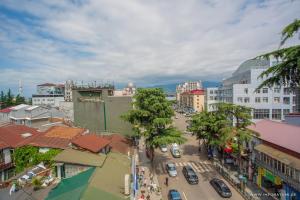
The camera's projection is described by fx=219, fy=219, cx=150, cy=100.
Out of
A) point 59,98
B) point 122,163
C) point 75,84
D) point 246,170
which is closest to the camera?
point 122,163

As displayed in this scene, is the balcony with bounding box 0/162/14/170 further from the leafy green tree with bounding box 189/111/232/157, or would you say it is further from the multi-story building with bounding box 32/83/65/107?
the multi-story building with bounding box 32/83/65/107

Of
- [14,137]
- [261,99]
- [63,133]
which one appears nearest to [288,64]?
[63,133]

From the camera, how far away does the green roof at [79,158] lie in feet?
67.1

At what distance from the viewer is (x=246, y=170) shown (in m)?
32.6

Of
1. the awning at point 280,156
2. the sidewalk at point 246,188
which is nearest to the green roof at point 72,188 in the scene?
the sidewalk at point 246,188

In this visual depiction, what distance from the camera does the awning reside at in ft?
69.9

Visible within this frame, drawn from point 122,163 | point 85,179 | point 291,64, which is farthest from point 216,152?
point 291,64

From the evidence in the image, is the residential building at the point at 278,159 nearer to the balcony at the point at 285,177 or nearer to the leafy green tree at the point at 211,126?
the balcony at the point at 285,177

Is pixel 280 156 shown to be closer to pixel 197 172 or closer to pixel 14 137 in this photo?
pixel 197 172

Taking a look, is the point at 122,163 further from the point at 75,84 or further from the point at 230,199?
the point at 75,84

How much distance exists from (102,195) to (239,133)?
18.2 metres

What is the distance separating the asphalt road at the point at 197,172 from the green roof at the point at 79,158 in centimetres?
985

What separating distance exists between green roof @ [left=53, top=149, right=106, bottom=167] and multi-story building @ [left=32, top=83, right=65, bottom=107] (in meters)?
93.9

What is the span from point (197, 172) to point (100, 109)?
2241 cm
